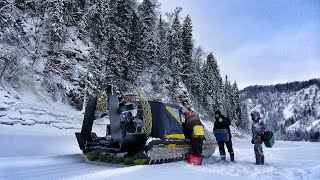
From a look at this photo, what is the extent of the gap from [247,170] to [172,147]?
2.31 metres

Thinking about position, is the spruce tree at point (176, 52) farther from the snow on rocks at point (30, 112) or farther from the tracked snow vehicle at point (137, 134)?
the tracked snow vehicle at point (137, 134)

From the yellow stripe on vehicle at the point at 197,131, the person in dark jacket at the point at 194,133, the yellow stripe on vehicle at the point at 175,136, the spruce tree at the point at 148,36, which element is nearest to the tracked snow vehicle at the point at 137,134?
the yellow stripe on vehicle at the point at 175,136

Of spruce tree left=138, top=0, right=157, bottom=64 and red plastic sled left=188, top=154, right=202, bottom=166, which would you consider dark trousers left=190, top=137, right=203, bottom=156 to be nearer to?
red plastic sled left=188, top=154, right=202, bottom=166

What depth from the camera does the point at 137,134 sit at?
9.74 metres

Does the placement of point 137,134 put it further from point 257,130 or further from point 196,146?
point 257,130

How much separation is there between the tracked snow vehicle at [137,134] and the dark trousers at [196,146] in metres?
0.24

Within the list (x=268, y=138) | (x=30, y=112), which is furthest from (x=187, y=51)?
(x=268, y=138)

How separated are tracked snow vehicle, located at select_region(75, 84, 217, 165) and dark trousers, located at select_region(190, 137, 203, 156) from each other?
0.24 m

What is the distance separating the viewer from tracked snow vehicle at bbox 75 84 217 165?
31.2 ft

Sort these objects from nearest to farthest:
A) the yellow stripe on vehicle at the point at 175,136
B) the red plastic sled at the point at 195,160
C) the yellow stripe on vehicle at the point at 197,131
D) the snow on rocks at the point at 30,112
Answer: the yellow stripe on vehicle at the point at 175,136 → the red plastic sled at the point at 195,160 → the yellow stripe on vehicle at the point at 197,131 → the snow on rocks at the point at 30,112

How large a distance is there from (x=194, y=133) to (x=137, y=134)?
2397 mm

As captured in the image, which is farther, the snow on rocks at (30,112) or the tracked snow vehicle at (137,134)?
the snow on rocks at (30,112)

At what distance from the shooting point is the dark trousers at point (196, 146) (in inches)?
437

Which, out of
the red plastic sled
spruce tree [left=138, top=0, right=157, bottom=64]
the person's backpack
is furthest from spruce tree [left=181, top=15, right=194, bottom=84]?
the red plastic sled
